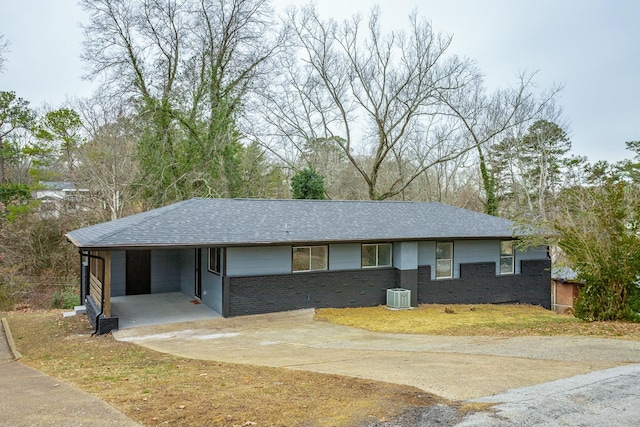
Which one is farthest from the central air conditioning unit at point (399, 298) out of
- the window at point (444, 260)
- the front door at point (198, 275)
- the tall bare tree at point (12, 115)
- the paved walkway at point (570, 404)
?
the tall bare tree at point (12, 115)

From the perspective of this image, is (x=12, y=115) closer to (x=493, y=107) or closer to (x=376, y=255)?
(x=376, y=255)

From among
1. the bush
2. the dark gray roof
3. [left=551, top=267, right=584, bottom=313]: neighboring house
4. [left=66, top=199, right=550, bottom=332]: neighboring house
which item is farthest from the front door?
[left=551, top=267, right=584, bottom=313]: neighboring house

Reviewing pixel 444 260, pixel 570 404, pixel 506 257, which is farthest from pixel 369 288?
pixel 570 404

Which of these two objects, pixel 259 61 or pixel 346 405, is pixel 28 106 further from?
pixel 346 405

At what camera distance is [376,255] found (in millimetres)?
15547

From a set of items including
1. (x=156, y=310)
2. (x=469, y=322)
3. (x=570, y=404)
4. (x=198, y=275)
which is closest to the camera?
(x=570, y=404)

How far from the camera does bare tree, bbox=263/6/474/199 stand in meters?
29.1

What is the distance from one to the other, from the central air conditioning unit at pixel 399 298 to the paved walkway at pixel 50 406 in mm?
10373

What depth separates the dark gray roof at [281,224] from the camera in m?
12.2

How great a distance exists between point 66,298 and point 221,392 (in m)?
15.4

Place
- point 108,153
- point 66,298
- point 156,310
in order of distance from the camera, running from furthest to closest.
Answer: point 108,153 < point 66,298 < point 156,310

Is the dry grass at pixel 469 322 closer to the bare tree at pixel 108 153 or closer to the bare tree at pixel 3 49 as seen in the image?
the bare tree at pixel 108 153

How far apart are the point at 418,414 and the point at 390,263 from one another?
428 inches

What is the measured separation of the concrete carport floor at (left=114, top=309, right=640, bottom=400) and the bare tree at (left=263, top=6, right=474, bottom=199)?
65.9 ft
